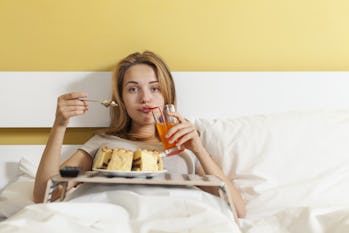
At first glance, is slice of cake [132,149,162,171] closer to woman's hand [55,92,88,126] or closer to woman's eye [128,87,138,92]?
woman's hand [55,92,88,126]

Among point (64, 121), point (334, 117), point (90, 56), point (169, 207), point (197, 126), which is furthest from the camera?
point (90, 56)

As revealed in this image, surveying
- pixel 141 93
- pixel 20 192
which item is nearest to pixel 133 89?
pixel 141 93

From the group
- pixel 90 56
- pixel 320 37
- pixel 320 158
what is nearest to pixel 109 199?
pixel 320 158

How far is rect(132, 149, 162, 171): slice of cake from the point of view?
1219 mm

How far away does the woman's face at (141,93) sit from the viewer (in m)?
1.60

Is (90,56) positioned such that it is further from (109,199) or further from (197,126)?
(109,199)

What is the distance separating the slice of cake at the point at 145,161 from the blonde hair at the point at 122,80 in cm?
43

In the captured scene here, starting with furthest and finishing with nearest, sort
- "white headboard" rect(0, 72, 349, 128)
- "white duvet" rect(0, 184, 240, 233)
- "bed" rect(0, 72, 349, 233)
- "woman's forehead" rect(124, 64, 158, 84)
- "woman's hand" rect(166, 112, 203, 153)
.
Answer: "white headboard" rect(0, 72, 349, 128) < "woman's forehead" rect(124, 64, 158, 84) < "woman's hand" rect(166, 112, 203, 153) < "bed" rect(0, 72, 349, 233) < "white duvet" rect(0, 184, 240, 233)

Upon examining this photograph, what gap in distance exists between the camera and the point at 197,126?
167 cm

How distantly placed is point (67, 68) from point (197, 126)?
0.64 meters

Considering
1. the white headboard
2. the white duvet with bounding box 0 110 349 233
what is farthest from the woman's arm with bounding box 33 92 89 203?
the white headboard

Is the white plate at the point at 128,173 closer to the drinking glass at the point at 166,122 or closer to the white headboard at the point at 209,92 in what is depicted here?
the drinking glass at the point at 166,122

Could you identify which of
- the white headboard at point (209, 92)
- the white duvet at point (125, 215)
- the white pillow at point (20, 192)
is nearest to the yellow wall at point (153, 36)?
the white headboard at point (209, 92)

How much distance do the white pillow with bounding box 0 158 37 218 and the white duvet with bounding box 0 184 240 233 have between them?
39 centimetres
